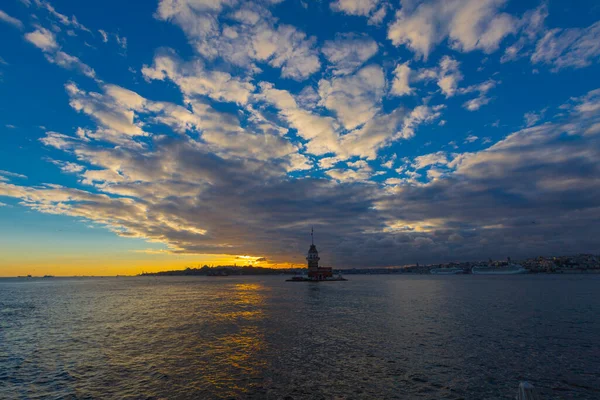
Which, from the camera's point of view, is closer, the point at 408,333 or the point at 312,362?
the point at 312,362

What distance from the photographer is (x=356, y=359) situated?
31.5 meters

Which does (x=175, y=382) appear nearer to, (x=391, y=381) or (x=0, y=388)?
(x=0, y=388)

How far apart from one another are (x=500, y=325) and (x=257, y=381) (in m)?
41.5

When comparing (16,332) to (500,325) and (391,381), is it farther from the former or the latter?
(500,325)

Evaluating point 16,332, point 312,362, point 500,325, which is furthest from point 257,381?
point 16,332

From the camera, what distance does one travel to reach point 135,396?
23141mm

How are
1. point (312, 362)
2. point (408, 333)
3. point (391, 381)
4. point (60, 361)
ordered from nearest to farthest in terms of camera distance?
point (391, 381)
point (312, 362)
point (60, 361)
point (408, 333)

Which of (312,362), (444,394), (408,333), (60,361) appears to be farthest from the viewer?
(408,333)

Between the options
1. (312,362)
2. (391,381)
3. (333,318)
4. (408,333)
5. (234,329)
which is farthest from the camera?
(333,318)

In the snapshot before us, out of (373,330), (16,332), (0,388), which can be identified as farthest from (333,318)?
(16,332)

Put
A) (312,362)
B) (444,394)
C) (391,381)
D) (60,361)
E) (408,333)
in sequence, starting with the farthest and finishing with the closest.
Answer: (408,333)
(60,361)
(312,362)
(391,381)
(444,394)

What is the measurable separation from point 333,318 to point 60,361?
40.4 meters

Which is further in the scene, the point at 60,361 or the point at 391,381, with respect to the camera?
the point at 60,361

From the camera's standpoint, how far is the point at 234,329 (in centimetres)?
4875
